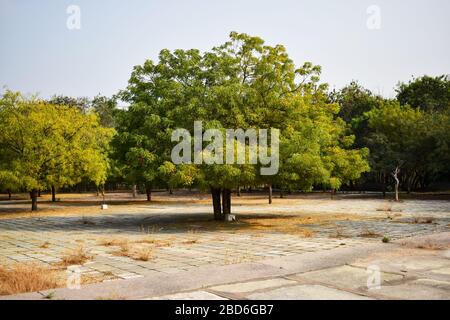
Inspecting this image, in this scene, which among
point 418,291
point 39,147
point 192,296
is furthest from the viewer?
point 39,147

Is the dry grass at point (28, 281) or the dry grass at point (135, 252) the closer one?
the dry grass at point (28, 281)

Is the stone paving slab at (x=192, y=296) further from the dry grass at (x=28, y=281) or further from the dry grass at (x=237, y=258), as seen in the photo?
the dry grass at (x=237, y=258)

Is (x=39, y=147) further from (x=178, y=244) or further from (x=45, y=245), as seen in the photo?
(x=178, y=244)

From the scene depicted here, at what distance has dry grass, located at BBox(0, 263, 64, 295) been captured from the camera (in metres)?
6.57

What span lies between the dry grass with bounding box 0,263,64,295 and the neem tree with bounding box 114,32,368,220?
7.29 metres

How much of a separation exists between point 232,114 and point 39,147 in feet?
48.1

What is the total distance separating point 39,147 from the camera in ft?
83.9

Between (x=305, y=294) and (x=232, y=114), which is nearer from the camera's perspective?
(x=305, y=294)

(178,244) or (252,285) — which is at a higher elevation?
(252,285)

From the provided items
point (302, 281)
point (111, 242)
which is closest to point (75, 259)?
point (111, 242)

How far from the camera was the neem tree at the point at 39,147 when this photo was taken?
25.0 meters

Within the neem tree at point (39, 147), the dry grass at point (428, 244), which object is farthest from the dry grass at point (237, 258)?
the neem tree at point (39, 147)

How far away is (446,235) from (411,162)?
27.2 m

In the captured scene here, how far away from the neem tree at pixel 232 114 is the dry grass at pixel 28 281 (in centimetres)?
729
